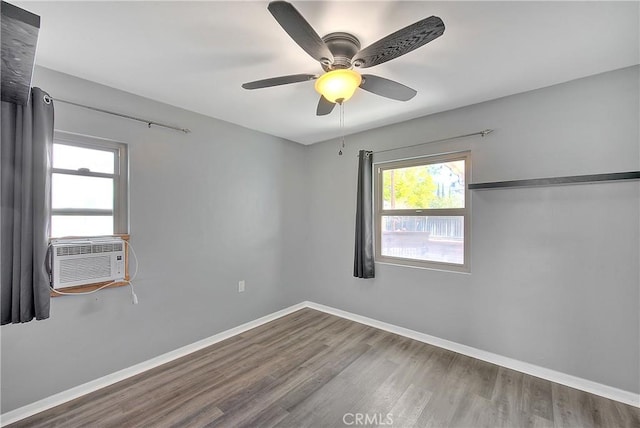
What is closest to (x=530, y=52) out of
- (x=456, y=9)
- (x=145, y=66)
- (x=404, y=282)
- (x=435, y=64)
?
(x=435, y=64)

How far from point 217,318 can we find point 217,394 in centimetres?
101

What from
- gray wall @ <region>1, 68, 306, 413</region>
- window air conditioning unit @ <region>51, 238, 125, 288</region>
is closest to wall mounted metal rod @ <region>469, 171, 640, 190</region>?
gray wall @ <region>1, 68, 306, 413</region>

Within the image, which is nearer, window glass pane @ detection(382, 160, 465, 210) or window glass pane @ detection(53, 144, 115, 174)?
window glass pane @ detection(53, 144, 115, 174)

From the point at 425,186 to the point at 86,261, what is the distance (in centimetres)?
324

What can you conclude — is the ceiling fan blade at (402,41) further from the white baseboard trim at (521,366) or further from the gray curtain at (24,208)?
the white baseboard trim at (521,366)

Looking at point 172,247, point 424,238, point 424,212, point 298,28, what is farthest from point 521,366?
point 172,247

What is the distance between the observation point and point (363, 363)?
2.52 meters

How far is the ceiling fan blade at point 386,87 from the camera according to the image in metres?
1.70

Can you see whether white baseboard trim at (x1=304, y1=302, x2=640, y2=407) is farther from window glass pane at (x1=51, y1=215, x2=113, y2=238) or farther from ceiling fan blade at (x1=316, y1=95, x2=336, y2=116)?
window glass pane at (x1=51, y1=215, x2=113, y2=238)

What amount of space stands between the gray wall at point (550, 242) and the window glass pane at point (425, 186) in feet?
0.61

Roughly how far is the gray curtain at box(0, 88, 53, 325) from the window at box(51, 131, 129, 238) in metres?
0.42

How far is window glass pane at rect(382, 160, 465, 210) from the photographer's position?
282 cm

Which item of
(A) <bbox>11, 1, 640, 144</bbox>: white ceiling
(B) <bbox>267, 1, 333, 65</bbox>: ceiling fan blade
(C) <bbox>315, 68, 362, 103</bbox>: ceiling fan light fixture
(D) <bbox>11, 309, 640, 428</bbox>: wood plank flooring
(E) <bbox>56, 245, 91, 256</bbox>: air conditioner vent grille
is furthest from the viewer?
(E) <bbox>56, 245, 91, 256</bbox>: air conditioner vent grille

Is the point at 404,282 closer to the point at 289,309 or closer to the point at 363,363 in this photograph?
the point at 363,363
